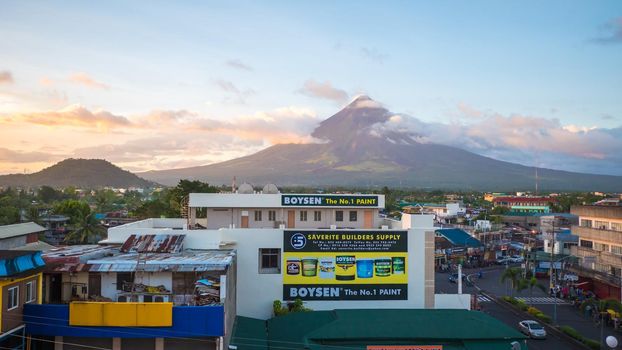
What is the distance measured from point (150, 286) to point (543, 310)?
97.5 feet

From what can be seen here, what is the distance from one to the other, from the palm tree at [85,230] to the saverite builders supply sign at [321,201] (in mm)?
34020

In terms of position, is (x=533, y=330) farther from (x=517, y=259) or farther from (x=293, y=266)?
(x=517, y=259)

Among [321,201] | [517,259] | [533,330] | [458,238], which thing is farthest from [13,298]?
[517,259]

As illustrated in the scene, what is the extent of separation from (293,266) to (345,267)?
8.77 feet

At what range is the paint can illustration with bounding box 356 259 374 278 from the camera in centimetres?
2706

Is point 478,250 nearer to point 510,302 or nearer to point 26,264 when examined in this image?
point 510,302

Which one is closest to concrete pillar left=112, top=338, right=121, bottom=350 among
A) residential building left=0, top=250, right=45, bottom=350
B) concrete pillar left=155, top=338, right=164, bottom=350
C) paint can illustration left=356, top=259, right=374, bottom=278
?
concrete pillar left=155, top=338, right=164, bottom=350

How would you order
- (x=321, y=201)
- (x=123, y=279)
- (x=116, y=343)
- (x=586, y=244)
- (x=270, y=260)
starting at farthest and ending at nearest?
1. (x=586, y=244)
2. (x=321, y=201)
3. (x=270, y=260)
4. (x=123, y=279)
5. (x=116, y=343)

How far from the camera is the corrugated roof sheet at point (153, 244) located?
78.9ft

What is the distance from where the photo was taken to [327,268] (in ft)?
88.4

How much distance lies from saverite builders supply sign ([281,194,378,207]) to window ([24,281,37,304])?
14793 mm

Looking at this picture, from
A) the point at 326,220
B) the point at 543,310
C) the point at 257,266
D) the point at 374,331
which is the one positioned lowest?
the point at 543,310

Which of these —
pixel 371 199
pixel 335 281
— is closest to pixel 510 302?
pixel 371 199

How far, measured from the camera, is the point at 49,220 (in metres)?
74.8
